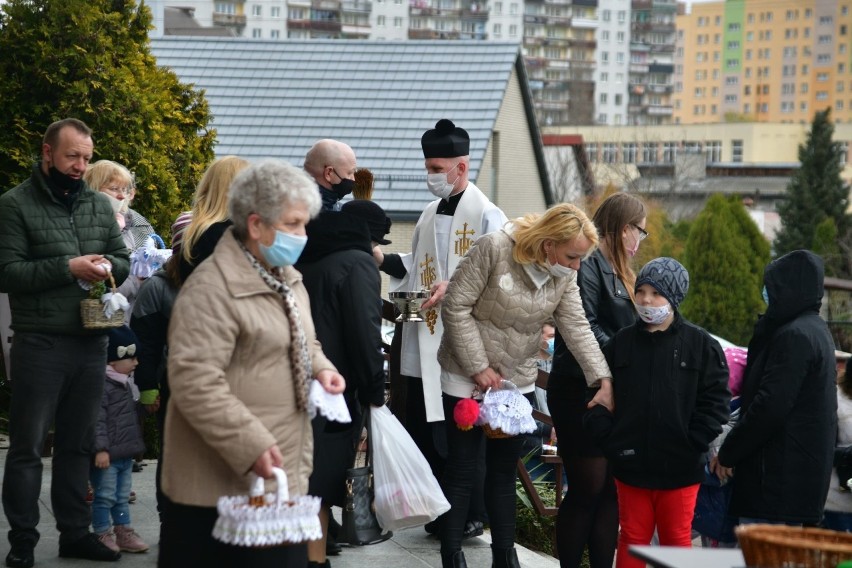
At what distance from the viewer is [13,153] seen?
8.35 metres

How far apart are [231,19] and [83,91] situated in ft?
395

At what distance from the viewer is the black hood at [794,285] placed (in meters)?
5.37

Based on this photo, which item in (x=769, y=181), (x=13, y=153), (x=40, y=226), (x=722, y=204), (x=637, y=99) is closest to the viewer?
(x=40, y=226)

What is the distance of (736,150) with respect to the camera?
389 ft

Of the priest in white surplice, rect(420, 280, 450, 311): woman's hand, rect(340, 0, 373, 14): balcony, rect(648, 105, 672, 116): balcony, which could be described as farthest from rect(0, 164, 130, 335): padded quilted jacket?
rect(648, 105, 672, 116): balcony

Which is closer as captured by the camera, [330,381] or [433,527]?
[330,381]

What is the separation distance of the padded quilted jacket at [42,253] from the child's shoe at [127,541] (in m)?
1.13

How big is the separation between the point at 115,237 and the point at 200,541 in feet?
7.97

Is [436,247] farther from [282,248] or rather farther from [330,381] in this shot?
[282,248]

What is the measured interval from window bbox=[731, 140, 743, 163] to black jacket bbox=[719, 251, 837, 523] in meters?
117

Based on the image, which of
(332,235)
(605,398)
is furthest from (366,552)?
(332,235)

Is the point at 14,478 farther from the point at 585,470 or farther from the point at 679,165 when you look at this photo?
the point at 679,165

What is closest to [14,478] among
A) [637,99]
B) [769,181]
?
[769,181]

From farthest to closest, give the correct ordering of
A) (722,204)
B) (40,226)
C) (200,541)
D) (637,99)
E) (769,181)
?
(637,99) → (769,181) → (722,204) → (40,226) → (200,541)
